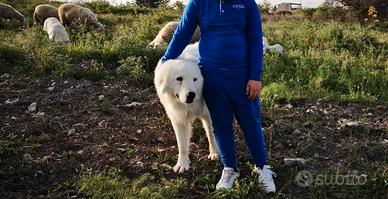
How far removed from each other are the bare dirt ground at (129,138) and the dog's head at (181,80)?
76 centimetres

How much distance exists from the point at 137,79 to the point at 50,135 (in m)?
1.93

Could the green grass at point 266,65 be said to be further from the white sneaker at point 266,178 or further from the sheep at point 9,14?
the sheep at point 9,14

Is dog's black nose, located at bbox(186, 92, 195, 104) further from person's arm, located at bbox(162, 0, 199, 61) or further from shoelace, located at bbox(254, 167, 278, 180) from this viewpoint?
shoelace, located at bbox(254, 167, 278, 180)

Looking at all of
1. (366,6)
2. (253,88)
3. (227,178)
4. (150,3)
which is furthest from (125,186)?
(150,3)

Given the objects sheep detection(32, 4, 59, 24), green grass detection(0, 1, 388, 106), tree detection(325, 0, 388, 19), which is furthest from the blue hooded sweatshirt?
tree detection(325, 0, 388, 19)

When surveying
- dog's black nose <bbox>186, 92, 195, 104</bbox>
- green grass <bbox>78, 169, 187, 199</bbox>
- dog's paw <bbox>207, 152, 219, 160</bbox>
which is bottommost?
dog's paw <bbox>207, 152, 219, 160</bbox>

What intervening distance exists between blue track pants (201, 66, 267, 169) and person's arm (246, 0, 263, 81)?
8 cm

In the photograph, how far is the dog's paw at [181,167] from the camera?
4.00m

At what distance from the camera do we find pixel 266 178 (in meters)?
3.59

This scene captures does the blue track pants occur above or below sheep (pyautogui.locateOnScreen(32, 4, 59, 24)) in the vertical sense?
below

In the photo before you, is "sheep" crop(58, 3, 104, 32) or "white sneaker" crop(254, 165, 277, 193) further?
"sheep" crop(58, 3, 104, 32)

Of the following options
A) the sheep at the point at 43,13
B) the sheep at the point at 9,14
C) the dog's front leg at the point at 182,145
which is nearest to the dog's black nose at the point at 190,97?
the dog's front leg at the point at 182,145

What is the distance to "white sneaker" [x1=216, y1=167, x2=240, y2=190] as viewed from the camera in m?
3.59

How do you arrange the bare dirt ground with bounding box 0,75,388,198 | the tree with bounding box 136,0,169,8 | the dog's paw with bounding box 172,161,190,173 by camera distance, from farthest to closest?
the tree with bounding box 136,0,169,8, the dog's paw with bounding box 172,161,190,173, the bare dirt ground with bounding box 0,75,388,198
